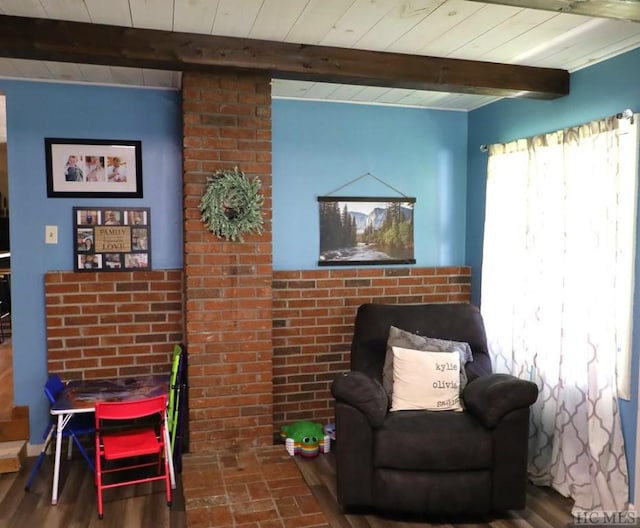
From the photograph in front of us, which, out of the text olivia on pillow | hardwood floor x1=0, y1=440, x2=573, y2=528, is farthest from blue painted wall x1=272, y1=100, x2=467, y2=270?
hardwood floor x1=0, y1=440, x2=573, y2=528

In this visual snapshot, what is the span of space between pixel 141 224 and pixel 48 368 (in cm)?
105

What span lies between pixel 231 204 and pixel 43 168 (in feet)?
3.96

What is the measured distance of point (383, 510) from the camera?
2760 millimetres

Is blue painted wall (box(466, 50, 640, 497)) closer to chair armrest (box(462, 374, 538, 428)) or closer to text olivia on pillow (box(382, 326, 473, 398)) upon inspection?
chair armrest (box(462, 374, 538, 428))

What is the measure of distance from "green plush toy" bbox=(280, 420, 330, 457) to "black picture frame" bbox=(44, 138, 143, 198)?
178cm

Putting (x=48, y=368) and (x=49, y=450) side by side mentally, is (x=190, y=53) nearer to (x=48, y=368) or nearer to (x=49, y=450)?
(x=48, y=368)

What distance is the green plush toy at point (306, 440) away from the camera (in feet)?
11.2

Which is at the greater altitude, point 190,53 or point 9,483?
point 190,53

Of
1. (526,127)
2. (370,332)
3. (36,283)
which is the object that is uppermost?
(526,127)

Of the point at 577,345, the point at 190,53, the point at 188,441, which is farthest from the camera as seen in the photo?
the point at 188,441

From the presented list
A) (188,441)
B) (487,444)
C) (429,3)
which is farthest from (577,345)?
(188,441)

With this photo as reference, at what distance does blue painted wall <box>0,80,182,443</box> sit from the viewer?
10.8ft

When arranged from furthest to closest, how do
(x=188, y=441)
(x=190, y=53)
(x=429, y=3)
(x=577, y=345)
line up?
(x=188, y=441), (x=577, y=345), (x=190, y=53), (x=429, y=3)

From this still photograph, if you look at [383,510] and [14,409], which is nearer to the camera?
[383,510]
